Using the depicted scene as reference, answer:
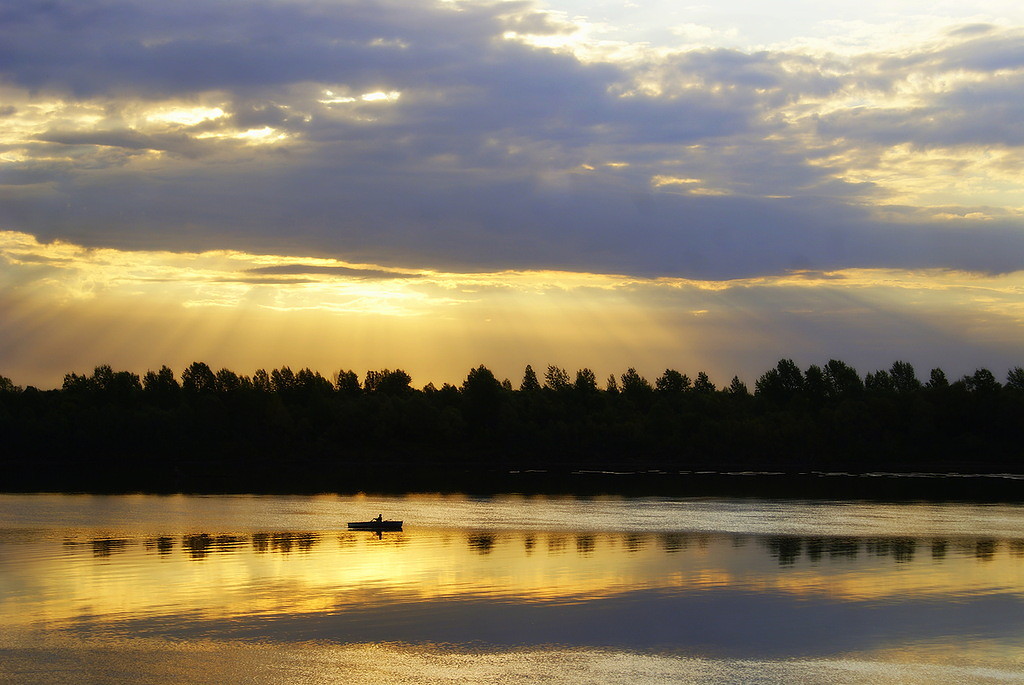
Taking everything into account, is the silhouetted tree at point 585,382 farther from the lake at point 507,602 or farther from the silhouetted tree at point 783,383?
the lake at point 507,602

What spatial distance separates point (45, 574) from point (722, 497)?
2234 inches

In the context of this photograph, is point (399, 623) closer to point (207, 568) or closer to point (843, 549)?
point (207, 568)

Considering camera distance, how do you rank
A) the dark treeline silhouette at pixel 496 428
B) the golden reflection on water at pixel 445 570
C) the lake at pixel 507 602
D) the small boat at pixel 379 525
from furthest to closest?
the dark treeline silhouette at pixel 496 428, the small boat at pixel 379 525, the golden reflection on water at pixel 445 570, the lake at pixel 507 602

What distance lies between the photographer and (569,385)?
539ft

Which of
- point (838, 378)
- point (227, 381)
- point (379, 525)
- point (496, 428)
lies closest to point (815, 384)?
point (838, 378)

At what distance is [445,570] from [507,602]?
23.5ft

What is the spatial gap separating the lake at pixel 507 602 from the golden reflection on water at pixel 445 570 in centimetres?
14

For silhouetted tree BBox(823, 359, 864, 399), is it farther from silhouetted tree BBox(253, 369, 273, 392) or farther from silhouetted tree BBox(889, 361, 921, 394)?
silhouetted tree BBox(253, 369, 273, 392)

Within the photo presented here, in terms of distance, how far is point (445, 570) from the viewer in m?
36.7

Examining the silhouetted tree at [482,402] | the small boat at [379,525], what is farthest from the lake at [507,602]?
the silhouetted tree at [482,402]

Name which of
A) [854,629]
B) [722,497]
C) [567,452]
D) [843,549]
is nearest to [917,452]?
[567,452]

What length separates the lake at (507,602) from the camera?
22.3 m

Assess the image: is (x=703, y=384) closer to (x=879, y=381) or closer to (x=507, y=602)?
(x=879, y=381)

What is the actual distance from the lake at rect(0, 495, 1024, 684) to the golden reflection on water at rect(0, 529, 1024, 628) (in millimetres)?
138
